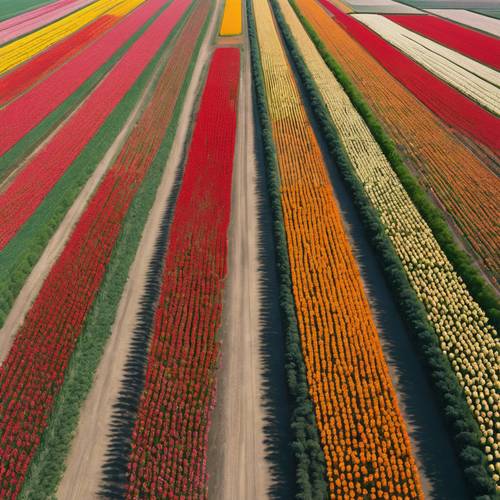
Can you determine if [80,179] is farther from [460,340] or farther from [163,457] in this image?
[460,340]

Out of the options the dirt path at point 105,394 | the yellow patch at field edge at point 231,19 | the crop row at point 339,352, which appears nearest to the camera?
the crop row at point 339,352

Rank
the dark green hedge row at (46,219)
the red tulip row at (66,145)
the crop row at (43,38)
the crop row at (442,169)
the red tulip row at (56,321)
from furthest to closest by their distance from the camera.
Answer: the crop row at (43,38) < the red tulip row at (66,145) < the crop row at (442,169) < the dark green hedge row at (46,219) < the red tulip row at (56,321)

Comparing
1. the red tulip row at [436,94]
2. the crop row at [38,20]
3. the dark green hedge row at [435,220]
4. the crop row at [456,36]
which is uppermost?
the crop row at [38,20]

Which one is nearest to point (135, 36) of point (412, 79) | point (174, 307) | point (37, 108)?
point (37, 108)

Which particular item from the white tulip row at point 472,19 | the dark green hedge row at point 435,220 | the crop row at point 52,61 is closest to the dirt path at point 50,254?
the crop row at point 52,61

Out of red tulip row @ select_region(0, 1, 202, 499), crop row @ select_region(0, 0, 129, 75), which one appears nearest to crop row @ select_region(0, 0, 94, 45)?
crop row @ select_region(0, 0, 129, 75)

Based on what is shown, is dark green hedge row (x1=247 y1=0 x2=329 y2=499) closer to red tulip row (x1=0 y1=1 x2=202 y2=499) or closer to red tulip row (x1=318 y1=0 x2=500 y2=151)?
red tulip row (x1=0 y1=1 x2=202 y2=499)

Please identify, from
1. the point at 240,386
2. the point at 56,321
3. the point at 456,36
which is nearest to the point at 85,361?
the point at 56,321

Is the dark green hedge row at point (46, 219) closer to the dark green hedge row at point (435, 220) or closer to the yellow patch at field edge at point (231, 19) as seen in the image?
the dark green hedge row at point (435, 220)
